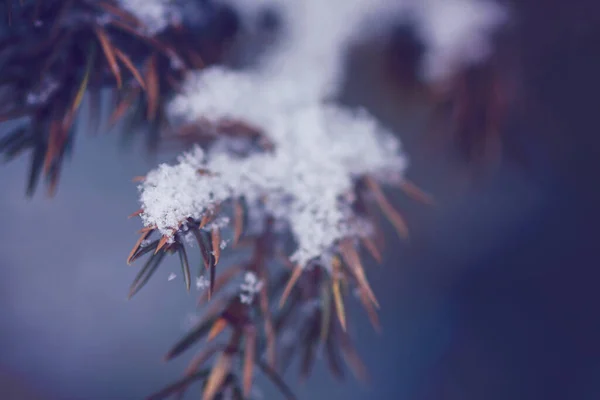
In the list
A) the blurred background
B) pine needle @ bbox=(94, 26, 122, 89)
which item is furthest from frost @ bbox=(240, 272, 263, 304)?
the blurred background

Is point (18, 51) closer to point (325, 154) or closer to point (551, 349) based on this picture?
point (325, 154)

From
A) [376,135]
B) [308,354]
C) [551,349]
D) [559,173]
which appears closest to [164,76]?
[376,135]

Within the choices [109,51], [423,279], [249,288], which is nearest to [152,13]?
[109,51]

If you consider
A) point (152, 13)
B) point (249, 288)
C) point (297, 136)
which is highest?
point (152, 13)

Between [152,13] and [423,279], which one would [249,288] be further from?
[423,279]

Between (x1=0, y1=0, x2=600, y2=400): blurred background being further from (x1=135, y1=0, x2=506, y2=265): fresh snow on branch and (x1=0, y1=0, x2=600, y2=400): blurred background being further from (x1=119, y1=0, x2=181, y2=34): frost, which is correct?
(x1=119, y1=0, x2=181, y2=34): frost

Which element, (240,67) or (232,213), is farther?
(240,67)
